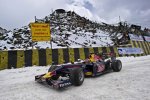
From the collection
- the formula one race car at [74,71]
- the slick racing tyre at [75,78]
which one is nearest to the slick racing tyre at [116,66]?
the formula one race car at [74,71]

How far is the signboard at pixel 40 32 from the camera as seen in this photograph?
1235 cm

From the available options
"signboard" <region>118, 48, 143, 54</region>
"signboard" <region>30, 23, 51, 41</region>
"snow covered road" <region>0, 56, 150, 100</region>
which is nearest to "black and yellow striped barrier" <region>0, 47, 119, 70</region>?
"signboard" <region>30, 23, 51, 41</region>

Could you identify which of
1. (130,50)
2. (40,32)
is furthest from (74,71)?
(130,50)

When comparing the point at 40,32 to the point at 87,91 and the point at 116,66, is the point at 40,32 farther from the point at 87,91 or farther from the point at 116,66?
the point at 87,91

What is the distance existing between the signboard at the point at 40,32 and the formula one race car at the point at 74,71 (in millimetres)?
5079

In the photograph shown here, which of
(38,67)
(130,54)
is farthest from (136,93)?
(130,54)

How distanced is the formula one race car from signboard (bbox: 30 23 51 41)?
5079 millimetres

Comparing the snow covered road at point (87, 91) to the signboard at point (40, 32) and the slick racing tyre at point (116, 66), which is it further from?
the signboard at point (40, 32)

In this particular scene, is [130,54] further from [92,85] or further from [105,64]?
[92,85]

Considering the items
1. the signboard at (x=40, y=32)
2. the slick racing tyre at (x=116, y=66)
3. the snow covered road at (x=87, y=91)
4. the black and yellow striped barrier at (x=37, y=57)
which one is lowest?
the snow covered road at (x=87, y=91)

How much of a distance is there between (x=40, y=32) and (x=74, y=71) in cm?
695

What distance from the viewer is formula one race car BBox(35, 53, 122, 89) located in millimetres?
5895

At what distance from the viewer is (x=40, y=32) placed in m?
12.5

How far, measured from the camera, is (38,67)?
978 centimetres
